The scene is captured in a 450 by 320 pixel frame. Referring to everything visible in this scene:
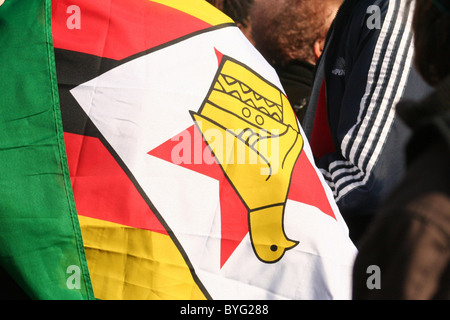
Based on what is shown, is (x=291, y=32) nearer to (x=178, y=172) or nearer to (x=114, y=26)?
(x=114, y=26)

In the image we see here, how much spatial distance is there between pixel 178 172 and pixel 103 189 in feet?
0.61

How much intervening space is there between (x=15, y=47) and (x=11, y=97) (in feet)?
0.45

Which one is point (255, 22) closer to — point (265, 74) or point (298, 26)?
point (298, 26)

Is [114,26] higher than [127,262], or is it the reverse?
[114,26]

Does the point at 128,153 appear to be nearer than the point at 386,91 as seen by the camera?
Yes

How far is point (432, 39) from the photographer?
952 mm

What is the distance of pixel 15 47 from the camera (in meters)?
1.53

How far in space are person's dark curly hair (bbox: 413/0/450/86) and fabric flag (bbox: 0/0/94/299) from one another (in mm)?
854

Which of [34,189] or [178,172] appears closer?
[34,189]

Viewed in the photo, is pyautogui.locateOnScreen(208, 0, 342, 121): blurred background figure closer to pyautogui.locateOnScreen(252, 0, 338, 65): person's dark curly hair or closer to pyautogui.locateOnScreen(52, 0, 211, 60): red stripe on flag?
pyautogui.locateOnScreen(252, 0, 338, 65): person's dark curly hair
